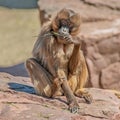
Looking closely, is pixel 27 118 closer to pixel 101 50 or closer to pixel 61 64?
pixel 61 64

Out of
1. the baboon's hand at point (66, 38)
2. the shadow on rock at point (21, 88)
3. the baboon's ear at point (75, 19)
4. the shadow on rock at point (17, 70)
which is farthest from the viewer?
the shadow on rock at point (17, 70)

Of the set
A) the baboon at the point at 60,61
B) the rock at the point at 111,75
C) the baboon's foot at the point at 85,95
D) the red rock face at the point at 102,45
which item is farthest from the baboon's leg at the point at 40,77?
the rock at the point at 111,75

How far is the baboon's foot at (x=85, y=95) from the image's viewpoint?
6.32m

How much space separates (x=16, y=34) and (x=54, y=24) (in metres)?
8.82

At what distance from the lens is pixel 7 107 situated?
5941mm

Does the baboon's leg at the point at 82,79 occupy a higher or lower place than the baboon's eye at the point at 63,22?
lower

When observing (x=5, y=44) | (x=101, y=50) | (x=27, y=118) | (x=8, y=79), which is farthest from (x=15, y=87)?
(x=5, y=44)

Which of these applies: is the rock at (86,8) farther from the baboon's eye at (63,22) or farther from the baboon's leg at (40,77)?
the baboon's eye at (63,22)

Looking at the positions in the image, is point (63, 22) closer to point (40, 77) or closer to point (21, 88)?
point (40, 77)

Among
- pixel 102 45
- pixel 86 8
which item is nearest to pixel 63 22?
pixel 102 45

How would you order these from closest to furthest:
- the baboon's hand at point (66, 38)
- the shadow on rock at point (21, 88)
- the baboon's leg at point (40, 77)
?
1. the baboon's hand at point (66, 38)
2. the baboon's leg at point (40, 77)
3. the shadow on rock at point (21, 88)

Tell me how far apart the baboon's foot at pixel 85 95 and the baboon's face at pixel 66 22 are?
2.56 ft

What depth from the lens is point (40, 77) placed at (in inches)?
249

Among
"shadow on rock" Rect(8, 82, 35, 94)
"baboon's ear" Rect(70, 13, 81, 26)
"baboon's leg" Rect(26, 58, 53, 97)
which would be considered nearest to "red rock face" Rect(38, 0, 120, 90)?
"shadow on rock" Rect(8, 82, 35, 94)
